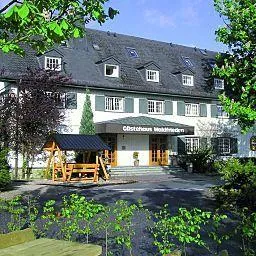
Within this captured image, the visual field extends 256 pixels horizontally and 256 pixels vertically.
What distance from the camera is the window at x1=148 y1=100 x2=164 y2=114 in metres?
33.8

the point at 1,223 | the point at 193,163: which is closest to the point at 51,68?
the point at 193,163

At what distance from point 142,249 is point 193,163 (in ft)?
85.4

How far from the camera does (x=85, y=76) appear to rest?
→ 3100 cm

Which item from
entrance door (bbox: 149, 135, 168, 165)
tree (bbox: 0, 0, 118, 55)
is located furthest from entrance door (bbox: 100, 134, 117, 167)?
tree (bbox: 0, 0, 118, 55)

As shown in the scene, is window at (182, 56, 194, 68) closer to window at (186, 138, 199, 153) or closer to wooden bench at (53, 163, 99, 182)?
window at (186, 138, 199, 153)

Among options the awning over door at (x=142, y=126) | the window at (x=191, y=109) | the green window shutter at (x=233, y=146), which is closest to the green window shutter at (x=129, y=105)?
the awning over door at (x=142, y=126)

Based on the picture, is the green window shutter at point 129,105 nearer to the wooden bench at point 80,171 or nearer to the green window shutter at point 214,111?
the green window shutter at point 214,111

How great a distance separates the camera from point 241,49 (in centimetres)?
2045

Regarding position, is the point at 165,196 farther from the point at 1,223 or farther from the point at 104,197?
the point at 1,223

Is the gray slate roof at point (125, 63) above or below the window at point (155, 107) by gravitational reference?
above

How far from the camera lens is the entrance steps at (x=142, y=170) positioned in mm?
29958

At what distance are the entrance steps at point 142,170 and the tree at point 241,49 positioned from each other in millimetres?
11570

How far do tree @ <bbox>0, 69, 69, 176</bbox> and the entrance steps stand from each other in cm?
547

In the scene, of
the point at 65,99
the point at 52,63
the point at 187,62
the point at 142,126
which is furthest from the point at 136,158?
the point at 187,62
